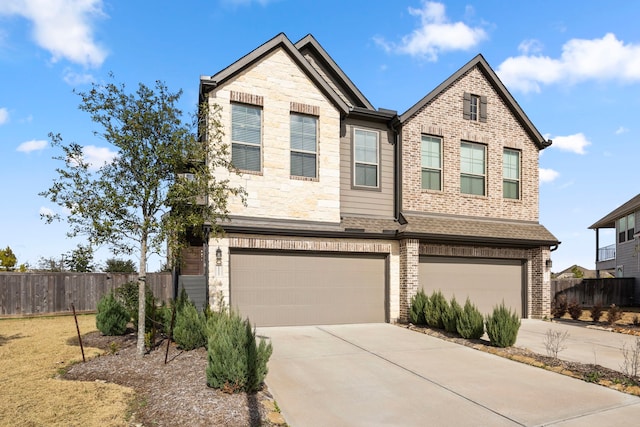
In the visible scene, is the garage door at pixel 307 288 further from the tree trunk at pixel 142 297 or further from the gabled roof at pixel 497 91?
the gabled roof at pixel 497 91

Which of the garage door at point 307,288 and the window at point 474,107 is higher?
the window at point 474,107

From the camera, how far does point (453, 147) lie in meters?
14.8

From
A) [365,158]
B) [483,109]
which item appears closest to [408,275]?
[365,158]

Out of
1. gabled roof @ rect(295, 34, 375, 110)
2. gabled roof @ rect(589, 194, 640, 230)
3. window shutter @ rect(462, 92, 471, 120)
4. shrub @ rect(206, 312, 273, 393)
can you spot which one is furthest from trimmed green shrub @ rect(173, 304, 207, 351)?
gabled roof @ rect(589, 194, 640, 230)

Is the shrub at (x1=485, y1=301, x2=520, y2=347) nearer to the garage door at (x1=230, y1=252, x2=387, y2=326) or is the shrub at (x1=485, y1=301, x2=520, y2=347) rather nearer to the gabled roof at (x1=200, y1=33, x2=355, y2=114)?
the garage door at (x1=230, y1=252, x2=387, y2=326)

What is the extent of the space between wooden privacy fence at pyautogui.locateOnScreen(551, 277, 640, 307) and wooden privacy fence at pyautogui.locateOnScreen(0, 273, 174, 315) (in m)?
19.0

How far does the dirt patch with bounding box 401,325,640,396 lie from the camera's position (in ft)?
22.7

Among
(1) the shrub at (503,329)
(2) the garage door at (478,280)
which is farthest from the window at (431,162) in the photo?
(1) the shrub at (503,329)

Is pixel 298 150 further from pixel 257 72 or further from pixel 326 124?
pixel 257 72

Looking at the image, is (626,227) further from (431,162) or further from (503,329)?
(503,329)

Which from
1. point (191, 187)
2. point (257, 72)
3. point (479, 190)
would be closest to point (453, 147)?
point (479, 190)

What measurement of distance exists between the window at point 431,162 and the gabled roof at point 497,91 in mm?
1230

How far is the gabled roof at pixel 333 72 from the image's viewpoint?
47.6 ft

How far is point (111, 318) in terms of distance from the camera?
1060 centimetres
